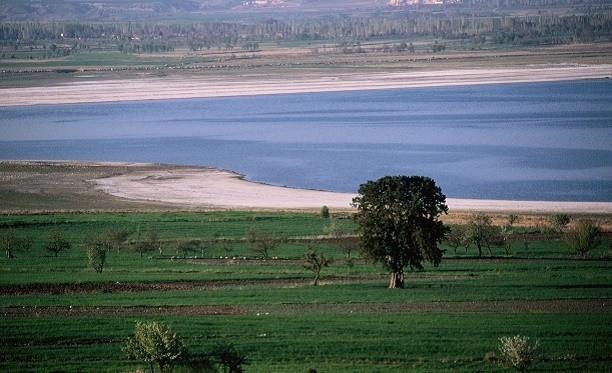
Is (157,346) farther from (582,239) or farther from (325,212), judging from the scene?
(325,212)

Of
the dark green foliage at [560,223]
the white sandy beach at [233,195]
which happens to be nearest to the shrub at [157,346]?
the dark green foliage at [560,223]

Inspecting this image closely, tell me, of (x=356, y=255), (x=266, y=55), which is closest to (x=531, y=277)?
(x=356, y=255)

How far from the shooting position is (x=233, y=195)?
2227 inches

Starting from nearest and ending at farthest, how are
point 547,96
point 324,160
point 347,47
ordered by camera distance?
1. point 324,160
2. point 547,96
3. point 347,47

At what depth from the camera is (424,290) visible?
31.8 meters

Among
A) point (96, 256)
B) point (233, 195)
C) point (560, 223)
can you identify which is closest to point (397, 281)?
point (96, 256)

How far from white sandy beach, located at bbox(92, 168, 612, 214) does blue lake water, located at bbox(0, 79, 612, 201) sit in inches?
86.0

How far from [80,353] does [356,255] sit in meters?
17.3

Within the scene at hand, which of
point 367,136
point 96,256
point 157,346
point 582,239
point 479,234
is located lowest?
point 367,136

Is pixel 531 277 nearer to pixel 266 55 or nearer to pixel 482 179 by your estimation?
pixel 482 179

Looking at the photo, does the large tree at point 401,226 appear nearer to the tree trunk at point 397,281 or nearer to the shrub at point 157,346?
the tree trunk at point 397,281

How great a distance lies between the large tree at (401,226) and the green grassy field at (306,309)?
2.87 feet

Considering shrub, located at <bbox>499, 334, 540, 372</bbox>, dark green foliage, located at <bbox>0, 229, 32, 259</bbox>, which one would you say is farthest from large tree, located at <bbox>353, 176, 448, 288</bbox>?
dark green foliage, located at <bbox>0, 229, 32, 259</bbox>

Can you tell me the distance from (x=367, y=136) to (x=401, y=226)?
48.9 m
